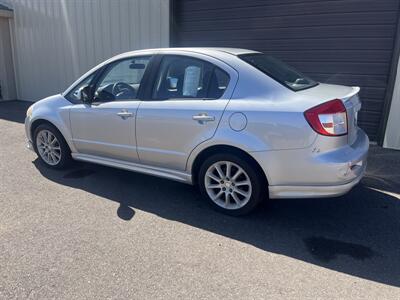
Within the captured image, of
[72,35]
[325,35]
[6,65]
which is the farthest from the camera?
[6,65]

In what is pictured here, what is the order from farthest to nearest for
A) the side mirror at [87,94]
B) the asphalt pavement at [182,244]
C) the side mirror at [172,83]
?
the side mirror at [87,94] < the side mirror at [172,83] < the asphalt pavement at [182,244]

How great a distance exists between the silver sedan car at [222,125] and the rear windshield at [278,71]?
20 millimetres

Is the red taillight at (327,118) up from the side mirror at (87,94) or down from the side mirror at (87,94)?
up

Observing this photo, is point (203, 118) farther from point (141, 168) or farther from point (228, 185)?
point (141, 168)

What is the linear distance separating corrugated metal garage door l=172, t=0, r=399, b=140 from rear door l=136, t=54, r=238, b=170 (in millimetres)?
3495

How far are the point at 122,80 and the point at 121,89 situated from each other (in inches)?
10.0

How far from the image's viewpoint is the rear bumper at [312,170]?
3.06 metres

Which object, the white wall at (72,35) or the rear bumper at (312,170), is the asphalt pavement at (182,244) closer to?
the rear bumper at (312,170)

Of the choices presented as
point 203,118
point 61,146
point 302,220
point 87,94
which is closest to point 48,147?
point 61,146

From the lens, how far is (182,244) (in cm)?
312

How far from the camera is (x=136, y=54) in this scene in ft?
13.6

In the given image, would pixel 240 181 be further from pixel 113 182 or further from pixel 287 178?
pixel 113 182

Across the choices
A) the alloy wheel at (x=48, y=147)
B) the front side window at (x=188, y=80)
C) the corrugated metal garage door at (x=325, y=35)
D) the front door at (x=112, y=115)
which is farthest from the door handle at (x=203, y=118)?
the corrugated metal garage door at (x=325, y=35)

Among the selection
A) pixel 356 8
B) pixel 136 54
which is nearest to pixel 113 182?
pixel 136 54
